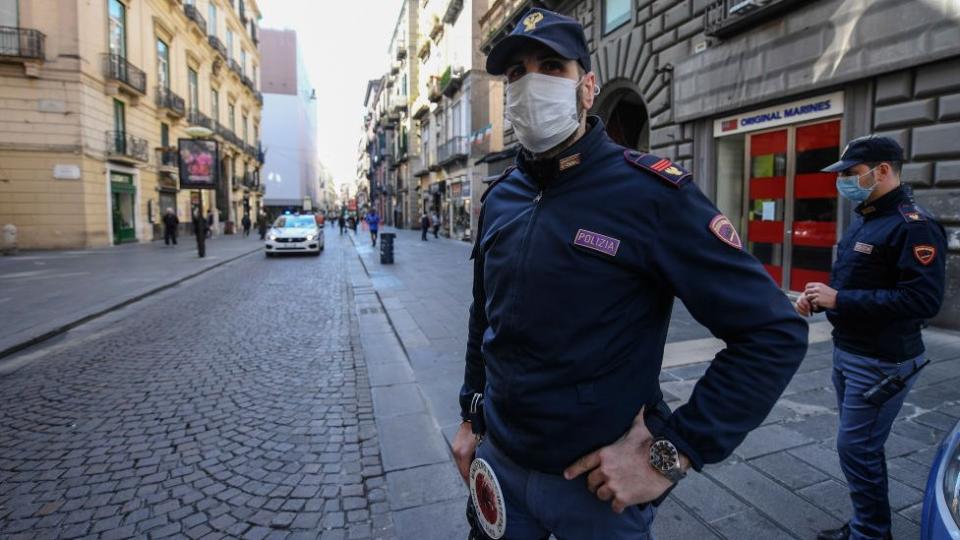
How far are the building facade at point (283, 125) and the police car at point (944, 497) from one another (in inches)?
2945

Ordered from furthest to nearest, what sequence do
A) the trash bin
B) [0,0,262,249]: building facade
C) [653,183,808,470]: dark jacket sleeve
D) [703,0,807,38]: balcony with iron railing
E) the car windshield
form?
the car windshield, [0,0,262,249]: building facade, the trash bin, [703,0,807,38]: balcony with iron railing, [653,183,808,470]: dark jacket sleeve

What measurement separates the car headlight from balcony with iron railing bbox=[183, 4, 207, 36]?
38.0m

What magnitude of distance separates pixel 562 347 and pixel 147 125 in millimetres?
30733

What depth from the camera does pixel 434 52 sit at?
114 ft

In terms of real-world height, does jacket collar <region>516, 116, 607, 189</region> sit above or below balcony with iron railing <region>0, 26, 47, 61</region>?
below

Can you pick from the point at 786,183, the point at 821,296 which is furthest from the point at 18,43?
the point at 821,296

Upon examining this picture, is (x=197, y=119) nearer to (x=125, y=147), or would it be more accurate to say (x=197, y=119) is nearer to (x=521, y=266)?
(x=125, y=147)

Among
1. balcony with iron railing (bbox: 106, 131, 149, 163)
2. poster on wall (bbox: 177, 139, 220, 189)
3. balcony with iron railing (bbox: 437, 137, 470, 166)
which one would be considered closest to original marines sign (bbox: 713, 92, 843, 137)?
poster on wall (bbox: 177, 139, 220, 189)

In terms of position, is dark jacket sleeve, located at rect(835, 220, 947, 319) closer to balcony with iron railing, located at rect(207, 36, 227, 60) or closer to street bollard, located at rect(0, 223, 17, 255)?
street bollard, located at rect(0, 223, 17, 255)

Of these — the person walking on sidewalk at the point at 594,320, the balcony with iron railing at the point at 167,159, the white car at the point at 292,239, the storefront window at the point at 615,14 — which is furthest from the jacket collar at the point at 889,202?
the balcony with iron railing at the point at 167,159

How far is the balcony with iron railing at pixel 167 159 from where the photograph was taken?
90.1 feet

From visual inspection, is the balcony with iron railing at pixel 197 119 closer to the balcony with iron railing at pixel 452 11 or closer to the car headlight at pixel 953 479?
the balcony with iron railing at pixel 452 11

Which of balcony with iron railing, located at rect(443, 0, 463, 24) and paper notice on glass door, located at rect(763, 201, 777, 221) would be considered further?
balcony with iron railing, located at rect(443, 0, 463, 24)

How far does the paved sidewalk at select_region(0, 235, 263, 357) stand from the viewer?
24.3ft
